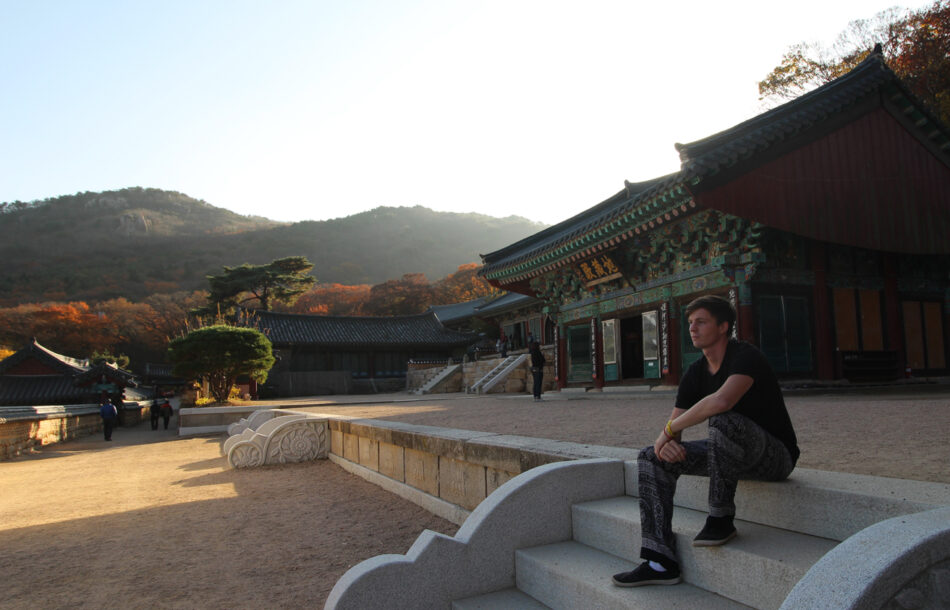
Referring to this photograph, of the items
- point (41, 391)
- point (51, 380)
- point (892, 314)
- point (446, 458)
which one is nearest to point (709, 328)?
point (446, 458)

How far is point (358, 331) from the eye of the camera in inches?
1341

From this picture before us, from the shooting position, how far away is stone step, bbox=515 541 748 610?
7.55ft

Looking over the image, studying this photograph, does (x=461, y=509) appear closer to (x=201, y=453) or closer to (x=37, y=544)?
(x=37, y=544)

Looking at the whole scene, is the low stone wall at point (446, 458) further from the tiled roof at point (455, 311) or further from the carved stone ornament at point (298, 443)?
the tiled roof at point (455, 311)

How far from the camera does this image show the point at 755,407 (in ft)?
8.23

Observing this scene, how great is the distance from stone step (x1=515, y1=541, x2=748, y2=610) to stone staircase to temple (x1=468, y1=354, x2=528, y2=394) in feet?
61.0

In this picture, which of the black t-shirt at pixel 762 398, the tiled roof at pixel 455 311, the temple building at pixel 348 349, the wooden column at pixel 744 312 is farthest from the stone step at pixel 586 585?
the tiled roof at pixel 455 311

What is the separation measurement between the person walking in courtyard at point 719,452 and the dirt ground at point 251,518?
111 centimetres

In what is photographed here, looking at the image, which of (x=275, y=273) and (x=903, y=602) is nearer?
(x=903, y=602)

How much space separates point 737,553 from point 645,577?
0.39 m

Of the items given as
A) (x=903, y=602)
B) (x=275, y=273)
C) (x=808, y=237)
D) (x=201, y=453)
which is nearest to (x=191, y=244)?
(x=275, y=273)

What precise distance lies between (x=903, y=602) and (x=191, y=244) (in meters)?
102

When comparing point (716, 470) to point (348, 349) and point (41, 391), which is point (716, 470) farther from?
point (41, 391)

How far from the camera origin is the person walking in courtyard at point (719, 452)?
2.42 m
